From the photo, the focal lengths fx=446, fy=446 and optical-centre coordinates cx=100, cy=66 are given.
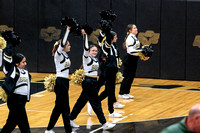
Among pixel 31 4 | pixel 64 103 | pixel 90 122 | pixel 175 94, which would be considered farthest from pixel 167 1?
pixel 64 103

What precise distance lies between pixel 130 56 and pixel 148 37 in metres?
3.85

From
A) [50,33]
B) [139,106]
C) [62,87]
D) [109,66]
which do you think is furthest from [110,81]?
[50,33]

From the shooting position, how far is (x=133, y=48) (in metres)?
11.7

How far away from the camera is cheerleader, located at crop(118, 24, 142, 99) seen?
11.6 metres

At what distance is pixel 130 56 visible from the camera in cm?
1184

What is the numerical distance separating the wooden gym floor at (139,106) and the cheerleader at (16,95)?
4.23ft

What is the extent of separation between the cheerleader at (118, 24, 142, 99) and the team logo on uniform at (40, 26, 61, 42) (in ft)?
17.5

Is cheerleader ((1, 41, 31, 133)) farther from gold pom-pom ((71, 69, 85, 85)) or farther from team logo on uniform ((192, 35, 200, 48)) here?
team logo on uniform ((192, 35, 200, 48))

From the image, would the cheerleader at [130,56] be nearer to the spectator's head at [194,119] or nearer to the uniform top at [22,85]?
the uniform top at [22,85]

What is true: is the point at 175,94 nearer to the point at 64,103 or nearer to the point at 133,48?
the point at 133,48

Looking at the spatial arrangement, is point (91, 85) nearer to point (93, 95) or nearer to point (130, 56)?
point (93, 95)

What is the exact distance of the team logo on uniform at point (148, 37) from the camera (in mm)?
15453

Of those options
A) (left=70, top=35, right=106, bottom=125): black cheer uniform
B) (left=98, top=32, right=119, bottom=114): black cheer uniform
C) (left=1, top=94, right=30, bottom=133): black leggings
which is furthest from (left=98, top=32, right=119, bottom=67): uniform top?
(left=1, top=94, right=30, bottom=133): black leggings

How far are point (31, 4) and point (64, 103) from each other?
9636mm
